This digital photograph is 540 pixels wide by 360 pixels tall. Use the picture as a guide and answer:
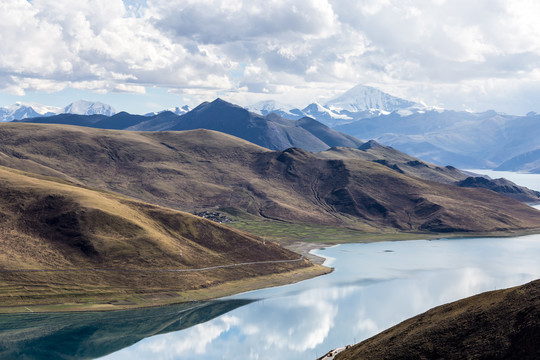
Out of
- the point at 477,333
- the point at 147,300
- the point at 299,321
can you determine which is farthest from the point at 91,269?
the point at 477,333

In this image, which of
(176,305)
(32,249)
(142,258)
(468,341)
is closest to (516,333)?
(468,341)

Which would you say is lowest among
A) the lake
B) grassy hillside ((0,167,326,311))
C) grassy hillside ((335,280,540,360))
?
the lake

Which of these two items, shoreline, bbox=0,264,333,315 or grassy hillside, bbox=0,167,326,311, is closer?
shoreline, bbox=0,264,333,315

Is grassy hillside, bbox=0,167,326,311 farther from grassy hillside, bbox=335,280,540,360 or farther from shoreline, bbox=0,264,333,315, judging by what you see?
grassy hillside, bbox=335,280,540,360

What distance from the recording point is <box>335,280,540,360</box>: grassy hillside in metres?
71.1

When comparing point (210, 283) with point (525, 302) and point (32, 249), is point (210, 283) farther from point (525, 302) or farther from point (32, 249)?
point (525, 302)

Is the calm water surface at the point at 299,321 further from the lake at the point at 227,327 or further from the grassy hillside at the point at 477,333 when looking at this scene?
the grassy hillside at the point at 477,333

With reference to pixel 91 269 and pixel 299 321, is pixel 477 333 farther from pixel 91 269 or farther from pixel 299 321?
pixel 91 269

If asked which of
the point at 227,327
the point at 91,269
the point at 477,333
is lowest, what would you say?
the point at 227,327

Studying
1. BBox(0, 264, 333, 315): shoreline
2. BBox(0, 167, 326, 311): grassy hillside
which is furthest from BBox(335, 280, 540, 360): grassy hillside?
BBox(0, 167, 326, 311): grassy hillside

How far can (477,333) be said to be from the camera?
7581cm

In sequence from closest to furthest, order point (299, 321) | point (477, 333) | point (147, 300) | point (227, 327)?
point (477, 333) → point (227, 327) → point (299, 321) → point (147, 300)

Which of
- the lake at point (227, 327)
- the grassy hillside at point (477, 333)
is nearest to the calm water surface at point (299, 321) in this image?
the lake at point (227, 327)

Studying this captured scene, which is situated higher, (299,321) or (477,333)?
(477,333)
